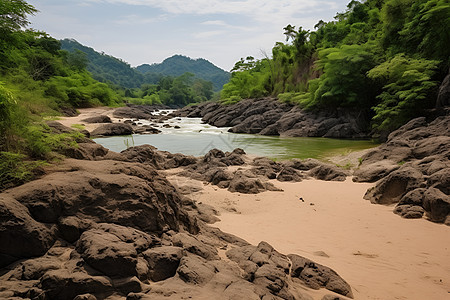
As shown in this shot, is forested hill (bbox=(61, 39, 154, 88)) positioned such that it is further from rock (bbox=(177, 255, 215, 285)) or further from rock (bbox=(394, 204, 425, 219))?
rock (bbox=(177, 255, 215, 285))

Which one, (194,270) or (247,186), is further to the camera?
(247,186)

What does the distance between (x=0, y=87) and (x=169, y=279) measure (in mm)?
2865

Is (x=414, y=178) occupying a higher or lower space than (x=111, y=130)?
lower

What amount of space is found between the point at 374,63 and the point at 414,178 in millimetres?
18663

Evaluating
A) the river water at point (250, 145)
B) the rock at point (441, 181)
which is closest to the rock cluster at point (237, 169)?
the rock at point (441, 181)

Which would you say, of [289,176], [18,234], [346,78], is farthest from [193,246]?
[346,78]

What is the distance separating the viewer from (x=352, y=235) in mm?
5613

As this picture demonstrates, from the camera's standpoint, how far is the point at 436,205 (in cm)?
593

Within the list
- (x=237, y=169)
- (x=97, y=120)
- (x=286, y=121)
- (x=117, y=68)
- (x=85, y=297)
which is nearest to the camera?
(x=85, y=297)

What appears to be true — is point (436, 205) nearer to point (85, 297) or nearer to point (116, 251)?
point (116, 251)

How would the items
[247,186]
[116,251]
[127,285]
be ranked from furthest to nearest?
[247,186] < [116,251] < [127,285]

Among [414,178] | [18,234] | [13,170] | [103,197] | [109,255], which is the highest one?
[13,170]

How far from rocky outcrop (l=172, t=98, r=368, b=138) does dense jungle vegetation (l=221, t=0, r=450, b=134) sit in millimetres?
934

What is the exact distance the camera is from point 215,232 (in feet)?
15.8
